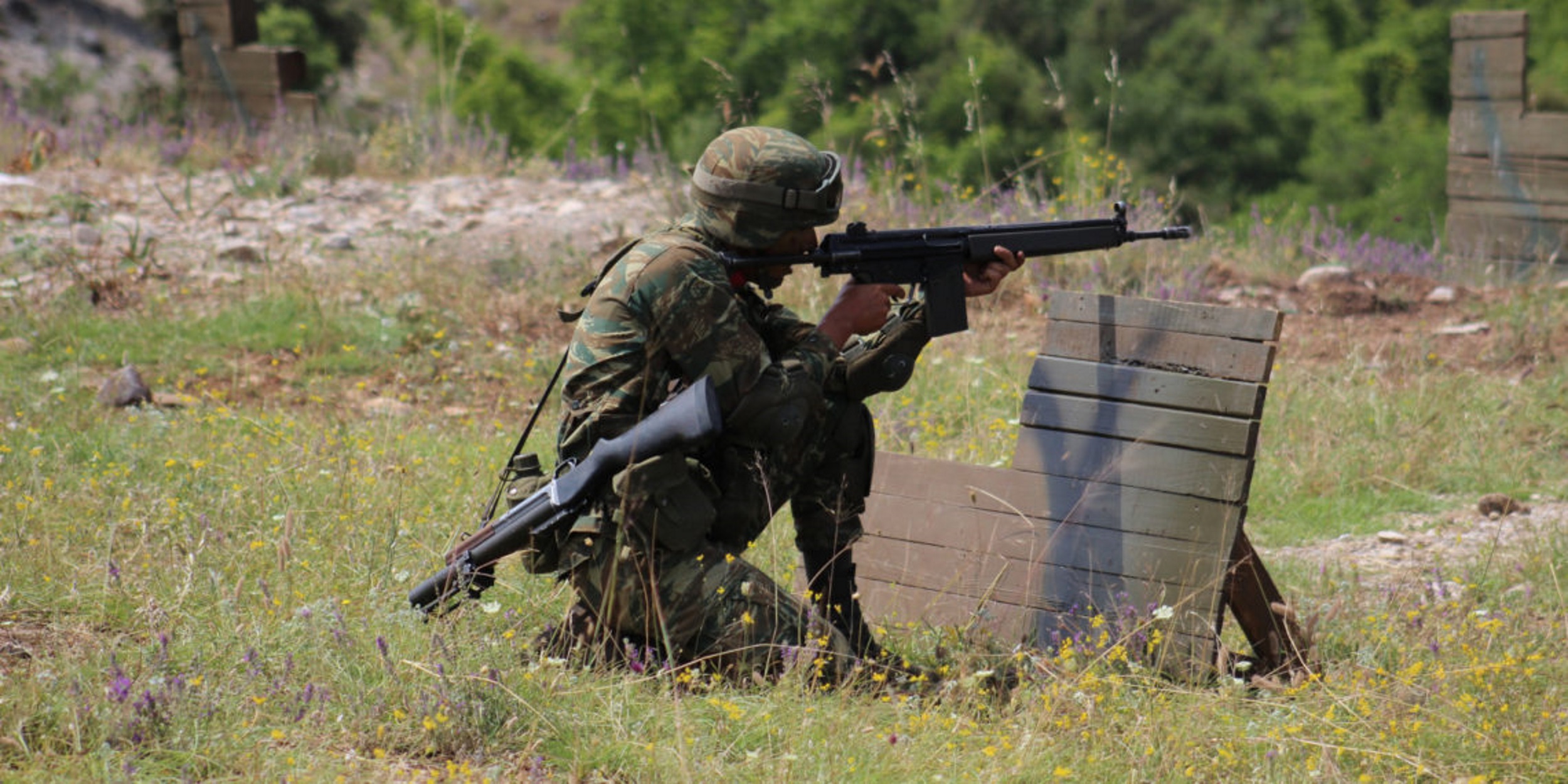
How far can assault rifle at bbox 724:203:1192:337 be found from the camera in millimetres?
4039

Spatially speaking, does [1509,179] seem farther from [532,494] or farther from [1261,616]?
[532,494]

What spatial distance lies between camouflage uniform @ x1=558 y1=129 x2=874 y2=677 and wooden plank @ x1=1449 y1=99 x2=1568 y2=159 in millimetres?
7070

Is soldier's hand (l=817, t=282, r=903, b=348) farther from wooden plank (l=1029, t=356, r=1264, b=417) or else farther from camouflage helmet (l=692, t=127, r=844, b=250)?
wooden plank (l=1029, t=356, r=1264, b=417)

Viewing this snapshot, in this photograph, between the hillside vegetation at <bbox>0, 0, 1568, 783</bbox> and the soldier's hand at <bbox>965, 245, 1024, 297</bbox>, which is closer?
the hillside vegetation at <bbox>0, 0, 1568, 783</bbox>

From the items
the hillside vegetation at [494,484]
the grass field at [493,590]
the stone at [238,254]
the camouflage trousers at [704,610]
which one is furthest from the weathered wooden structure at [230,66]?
the camouflage trousers at [704,610]

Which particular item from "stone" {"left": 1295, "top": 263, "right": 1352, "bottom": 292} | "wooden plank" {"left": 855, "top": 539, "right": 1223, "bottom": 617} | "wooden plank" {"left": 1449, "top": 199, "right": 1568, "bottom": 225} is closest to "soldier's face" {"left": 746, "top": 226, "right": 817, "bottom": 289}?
"wooden plank" {"left": 855, "top": 539, "right": 1223, "bottom": 617}

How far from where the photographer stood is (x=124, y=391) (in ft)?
20.3

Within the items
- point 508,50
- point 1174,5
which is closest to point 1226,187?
point 1174,5

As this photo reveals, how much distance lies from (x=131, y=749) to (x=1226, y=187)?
76.2 feet

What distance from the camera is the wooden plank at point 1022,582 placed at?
4066mm

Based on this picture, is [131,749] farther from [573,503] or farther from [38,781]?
[573,503]

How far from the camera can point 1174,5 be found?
2644 centimetres

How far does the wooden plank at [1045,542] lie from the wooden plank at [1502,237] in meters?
6.25

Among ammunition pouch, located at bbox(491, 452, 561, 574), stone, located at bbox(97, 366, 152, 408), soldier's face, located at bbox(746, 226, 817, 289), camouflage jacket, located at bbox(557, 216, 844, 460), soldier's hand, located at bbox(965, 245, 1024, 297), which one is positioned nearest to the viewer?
camouflage jacket, located at bbox(557, 216, 844, 460)
